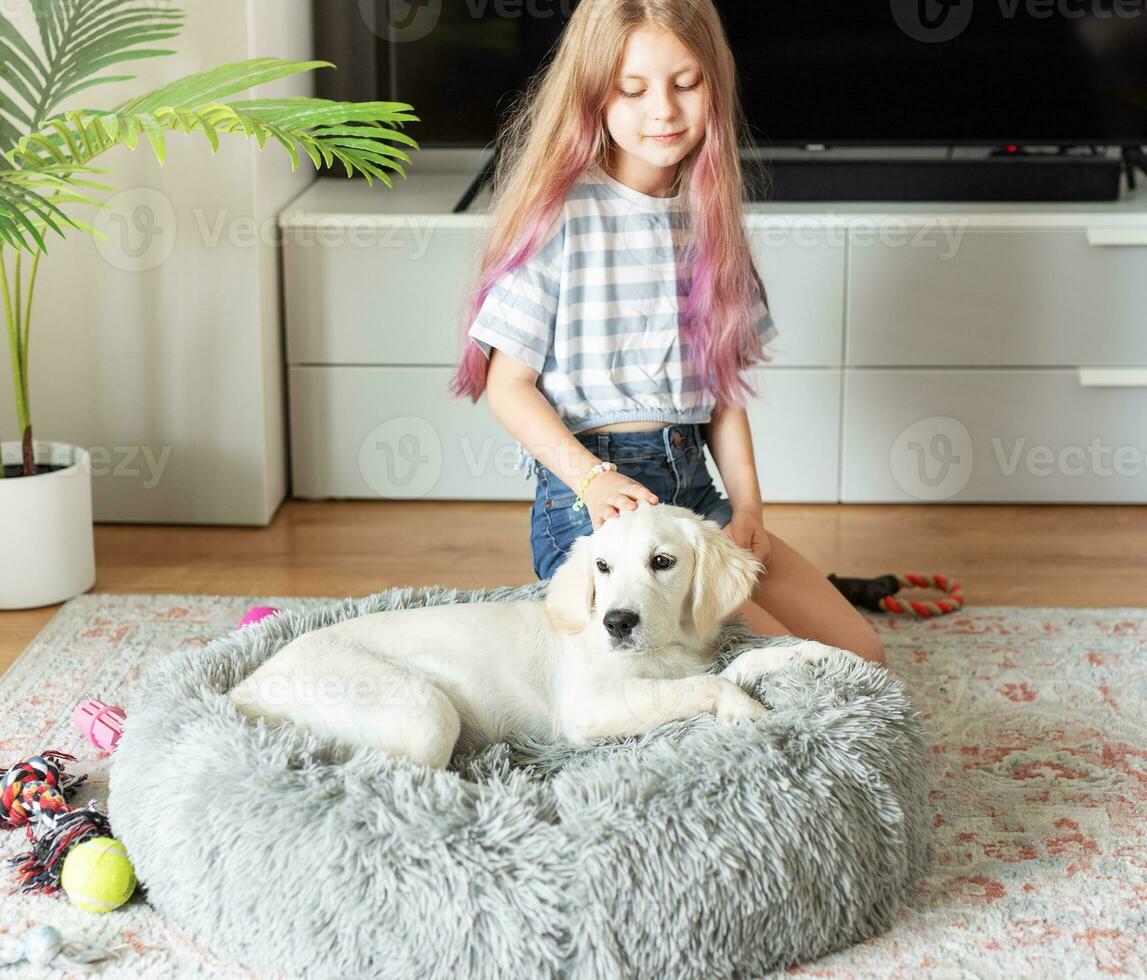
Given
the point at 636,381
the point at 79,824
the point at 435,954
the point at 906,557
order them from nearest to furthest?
1. the point at 435,954
2. the point at 79,824
3. the point at 636,381
4. the point at 906,557

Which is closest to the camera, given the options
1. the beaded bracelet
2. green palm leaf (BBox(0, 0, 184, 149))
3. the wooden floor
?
the beaded bracelet

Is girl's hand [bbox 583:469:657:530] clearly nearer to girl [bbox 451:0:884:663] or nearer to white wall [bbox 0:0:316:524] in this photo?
girl [bbox 451:0:884:663]

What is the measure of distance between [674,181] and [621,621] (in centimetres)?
79

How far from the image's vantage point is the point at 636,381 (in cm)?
207

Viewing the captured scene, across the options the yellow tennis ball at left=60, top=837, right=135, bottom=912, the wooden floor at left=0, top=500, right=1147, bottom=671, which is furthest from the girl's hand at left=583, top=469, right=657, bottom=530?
the wooden floor at left=0, top=500, right=1147, bottom=671

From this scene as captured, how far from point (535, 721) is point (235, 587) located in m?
1.14

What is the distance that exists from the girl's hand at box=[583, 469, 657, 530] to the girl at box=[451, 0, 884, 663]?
107 mm

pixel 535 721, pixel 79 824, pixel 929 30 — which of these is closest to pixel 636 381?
pixel 535 721

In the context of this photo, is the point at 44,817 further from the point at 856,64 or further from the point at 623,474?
the point at 856,64

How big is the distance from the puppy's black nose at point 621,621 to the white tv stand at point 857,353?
1465 millimetres

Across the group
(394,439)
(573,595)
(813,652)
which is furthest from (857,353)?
(573,595)

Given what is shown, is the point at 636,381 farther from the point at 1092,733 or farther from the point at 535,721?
the point at 1092,733

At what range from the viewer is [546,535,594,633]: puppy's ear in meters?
1.67

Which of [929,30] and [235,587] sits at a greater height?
[929,30]
